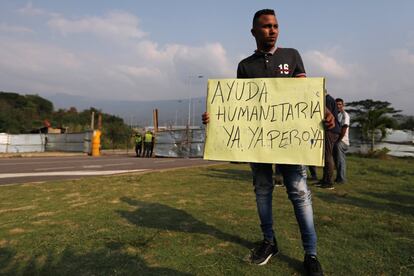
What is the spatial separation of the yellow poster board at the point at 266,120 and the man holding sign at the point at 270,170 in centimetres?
9

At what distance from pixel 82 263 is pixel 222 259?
40.5 inches

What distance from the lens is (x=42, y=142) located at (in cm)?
2898

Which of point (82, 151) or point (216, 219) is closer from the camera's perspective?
point (216, 219)

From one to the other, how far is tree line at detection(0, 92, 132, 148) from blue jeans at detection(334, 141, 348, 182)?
25.5m

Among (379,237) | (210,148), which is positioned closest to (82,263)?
(210,148)

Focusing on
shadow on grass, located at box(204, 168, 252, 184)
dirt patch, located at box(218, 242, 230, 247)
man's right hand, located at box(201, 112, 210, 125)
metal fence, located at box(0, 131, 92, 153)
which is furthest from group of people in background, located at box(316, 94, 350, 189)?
metal fence, located at box(0, 131, 92, 153)

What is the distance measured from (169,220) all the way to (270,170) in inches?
57.9

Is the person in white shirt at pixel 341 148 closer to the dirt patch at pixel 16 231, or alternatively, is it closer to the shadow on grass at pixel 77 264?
the shadow on grass at pixel 77 264

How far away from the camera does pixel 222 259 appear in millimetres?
2654

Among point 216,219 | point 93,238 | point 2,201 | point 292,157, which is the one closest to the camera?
point 292,157

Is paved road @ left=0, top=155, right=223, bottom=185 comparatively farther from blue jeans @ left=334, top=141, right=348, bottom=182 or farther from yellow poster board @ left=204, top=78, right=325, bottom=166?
yellow poster board @ left=204, top=78, right=325, bottom=166

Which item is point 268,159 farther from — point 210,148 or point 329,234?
point 329,234

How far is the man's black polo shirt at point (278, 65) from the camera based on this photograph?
2.68 m

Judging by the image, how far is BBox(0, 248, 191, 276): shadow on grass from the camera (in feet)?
8.04
